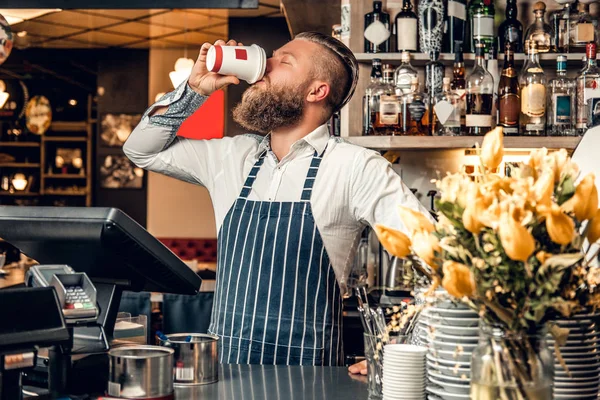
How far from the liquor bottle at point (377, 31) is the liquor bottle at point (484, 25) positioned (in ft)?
1.03

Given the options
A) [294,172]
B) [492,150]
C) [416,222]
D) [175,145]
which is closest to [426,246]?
[416,222]

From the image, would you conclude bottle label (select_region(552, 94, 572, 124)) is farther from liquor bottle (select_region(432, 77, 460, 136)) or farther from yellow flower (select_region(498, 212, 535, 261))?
yellow flower (select_region(498, 212, 535, 261))

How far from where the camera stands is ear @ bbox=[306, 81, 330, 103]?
7.11ft

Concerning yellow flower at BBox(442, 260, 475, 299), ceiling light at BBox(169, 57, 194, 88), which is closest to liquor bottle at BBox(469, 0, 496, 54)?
yellow flower at BBox(442, 260, 475, 299)

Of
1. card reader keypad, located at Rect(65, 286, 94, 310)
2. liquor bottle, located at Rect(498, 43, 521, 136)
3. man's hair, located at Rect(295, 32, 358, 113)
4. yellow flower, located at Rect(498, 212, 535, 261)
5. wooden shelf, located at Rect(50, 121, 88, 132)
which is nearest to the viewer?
yellow flower, located at Rect(498, 212, 535, 261)

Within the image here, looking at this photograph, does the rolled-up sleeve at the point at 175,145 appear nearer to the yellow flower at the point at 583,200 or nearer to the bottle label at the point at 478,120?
the bottle label at the point at 478,120

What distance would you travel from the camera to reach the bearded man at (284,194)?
6.45 feet

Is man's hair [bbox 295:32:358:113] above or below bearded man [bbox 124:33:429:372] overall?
above

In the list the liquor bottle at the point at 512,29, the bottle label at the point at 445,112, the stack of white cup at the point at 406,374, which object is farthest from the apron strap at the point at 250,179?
the liquor bottle at the point at 512,29

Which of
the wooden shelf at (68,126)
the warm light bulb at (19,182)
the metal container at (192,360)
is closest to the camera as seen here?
the metal container at (192,360)

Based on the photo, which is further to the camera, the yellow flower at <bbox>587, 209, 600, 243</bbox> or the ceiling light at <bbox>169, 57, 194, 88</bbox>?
the ceiling light at <bbox>169, 57, 194, 88</bbox>

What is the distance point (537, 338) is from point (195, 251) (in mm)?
6975

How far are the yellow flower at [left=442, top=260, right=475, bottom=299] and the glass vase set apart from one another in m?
0.06

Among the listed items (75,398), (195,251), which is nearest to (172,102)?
(75,398)
